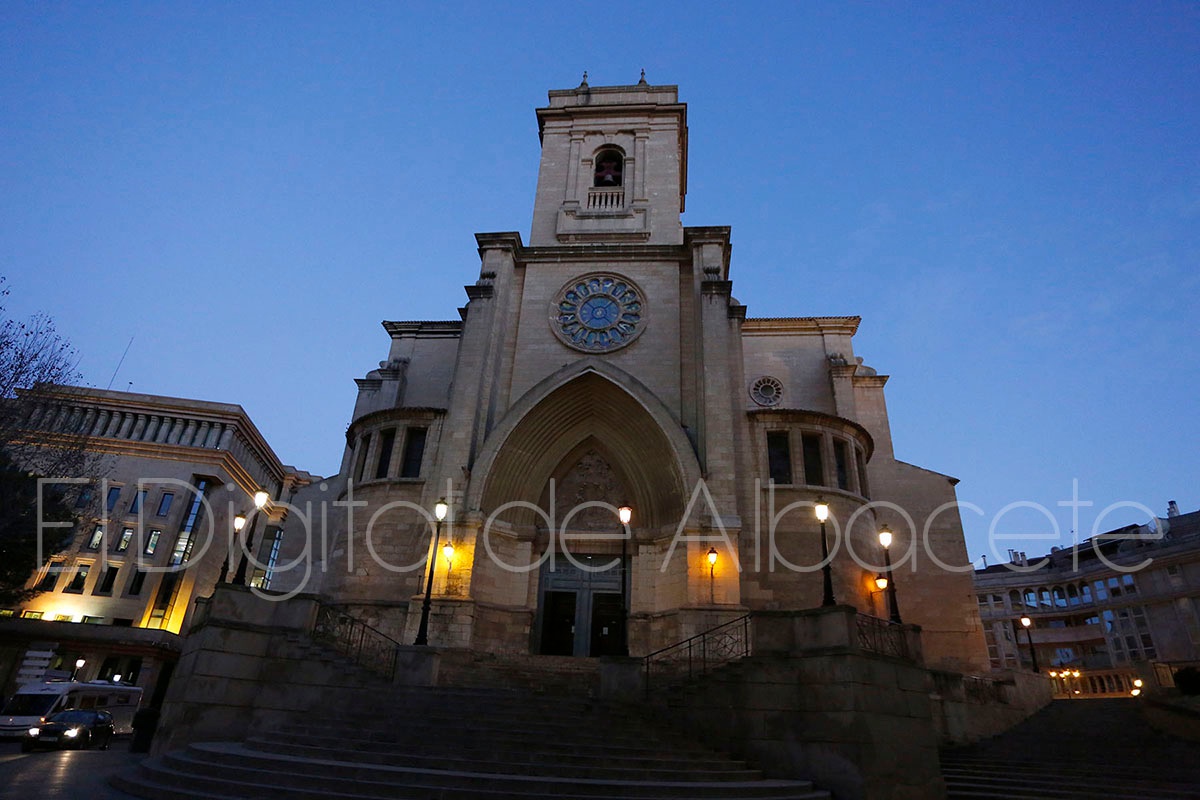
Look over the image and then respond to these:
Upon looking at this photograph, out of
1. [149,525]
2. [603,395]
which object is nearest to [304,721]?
[603,395]

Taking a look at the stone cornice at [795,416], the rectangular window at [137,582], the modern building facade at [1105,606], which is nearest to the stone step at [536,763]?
the stone cornice at [795,416]

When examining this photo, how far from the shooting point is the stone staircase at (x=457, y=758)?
8.86 m

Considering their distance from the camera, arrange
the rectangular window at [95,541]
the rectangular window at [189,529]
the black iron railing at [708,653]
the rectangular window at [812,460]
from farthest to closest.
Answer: the rectangular window at [189,529], the rectangular window at [95,541], the rectangular window at [812,460], the black iron railing at [708,653]

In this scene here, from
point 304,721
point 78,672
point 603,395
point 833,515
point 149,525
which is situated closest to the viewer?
point 304,721

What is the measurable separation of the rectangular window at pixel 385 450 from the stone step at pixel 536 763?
1320 centimetres

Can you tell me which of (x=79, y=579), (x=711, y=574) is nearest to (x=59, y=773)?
(x=711, y=574)

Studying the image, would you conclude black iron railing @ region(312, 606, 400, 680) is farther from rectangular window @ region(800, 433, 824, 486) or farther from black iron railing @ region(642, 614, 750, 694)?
rectangular window @ region(800, 433, 824, 486)

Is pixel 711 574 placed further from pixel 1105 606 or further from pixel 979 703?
pixel 1105 606

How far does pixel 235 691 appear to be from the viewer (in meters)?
13.0

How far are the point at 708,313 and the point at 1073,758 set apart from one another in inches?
628

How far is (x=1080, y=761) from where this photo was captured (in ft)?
49.3

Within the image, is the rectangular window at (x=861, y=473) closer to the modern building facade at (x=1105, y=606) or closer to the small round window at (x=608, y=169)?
the small round window at (x=608, y=169)

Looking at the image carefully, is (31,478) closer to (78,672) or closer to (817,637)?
(78,672)

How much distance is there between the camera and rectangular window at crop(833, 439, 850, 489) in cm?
2300
